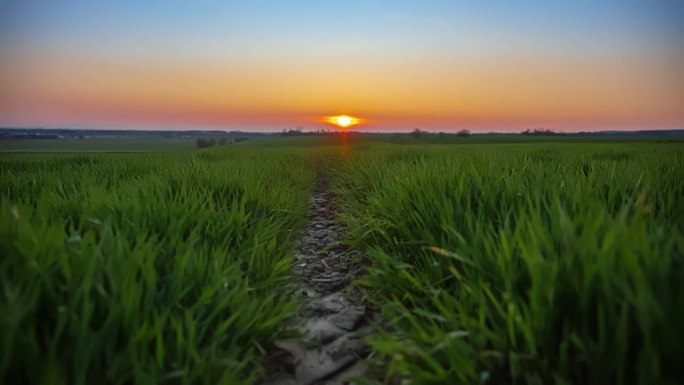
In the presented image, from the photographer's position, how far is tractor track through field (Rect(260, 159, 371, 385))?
1665 mm

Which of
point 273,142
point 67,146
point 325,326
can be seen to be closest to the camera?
point 325,326

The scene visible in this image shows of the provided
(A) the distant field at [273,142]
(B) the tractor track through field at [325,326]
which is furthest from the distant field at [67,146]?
(B) the tractor track through field at [325,326]

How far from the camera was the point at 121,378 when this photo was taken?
1.19m

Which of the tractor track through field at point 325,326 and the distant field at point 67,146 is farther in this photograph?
the distant field at point 67,146

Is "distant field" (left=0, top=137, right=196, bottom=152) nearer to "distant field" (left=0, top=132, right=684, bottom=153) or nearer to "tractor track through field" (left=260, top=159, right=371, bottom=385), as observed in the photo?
"distant field" (left=0, top=132, right=684, bottom=153)

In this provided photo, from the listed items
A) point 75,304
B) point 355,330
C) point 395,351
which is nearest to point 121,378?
point 75,304

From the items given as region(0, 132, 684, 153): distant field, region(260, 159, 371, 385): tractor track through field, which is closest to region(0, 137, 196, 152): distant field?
region(0, 132, 684, 153): distant field

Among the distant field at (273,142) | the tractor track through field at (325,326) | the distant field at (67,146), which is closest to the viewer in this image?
the tractor track through field at (325,326)

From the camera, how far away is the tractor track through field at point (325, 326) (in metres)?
1.67

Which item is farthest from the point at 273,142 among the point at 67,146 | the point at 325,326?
the point at 325,326

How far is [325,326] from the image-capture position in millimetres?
2070

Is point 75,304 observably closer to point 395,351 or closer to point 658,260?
point 395,351

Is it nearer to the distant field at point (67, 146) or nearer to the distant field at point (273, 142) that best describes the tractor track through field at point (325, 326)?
the distant field at point (67, 146)

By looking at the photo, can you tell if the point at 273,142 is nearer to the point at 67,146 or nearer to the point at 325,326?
the point at 67,146
